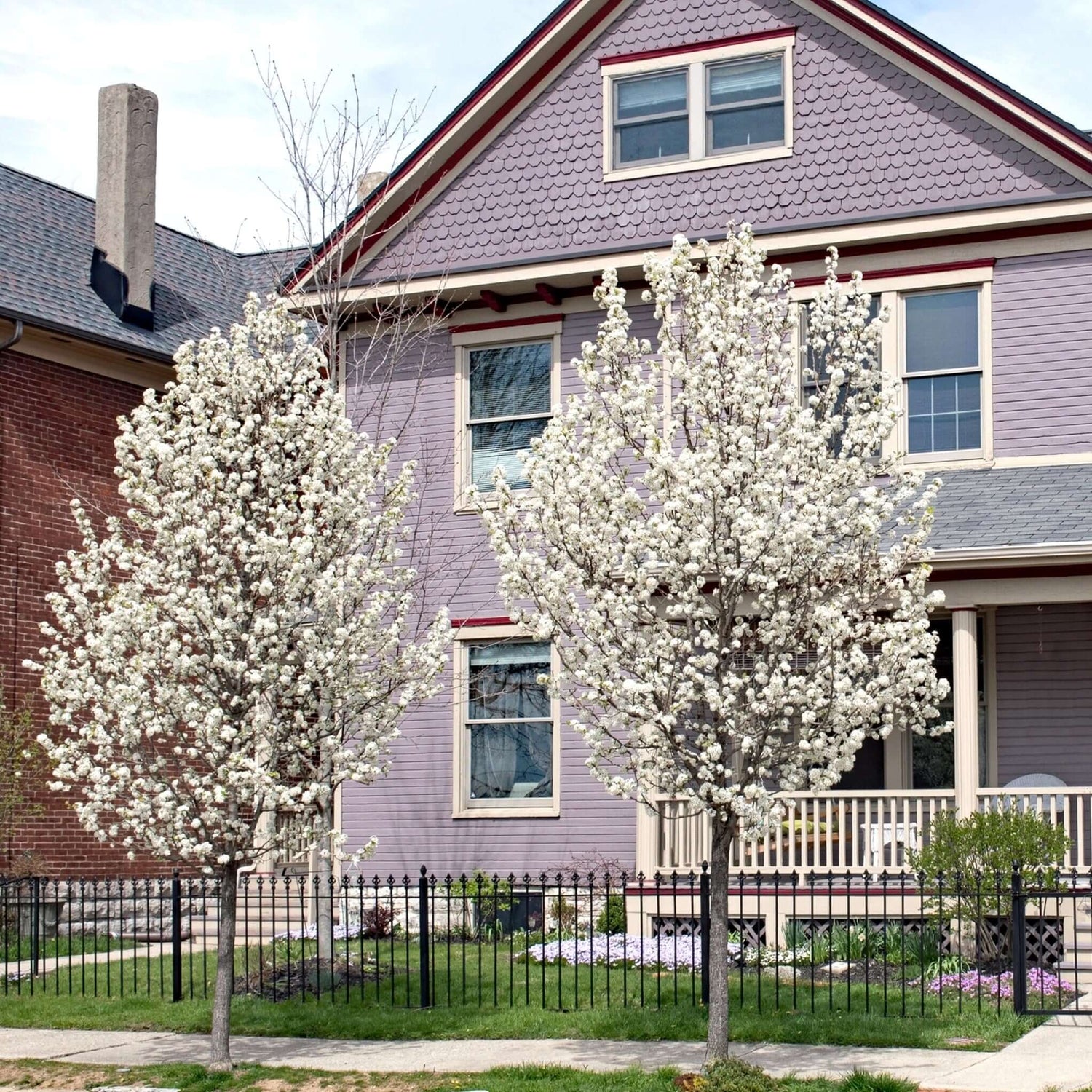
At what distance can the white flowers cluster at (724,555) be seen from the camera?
33.5ft

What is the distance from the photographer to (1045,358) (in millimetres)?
17312

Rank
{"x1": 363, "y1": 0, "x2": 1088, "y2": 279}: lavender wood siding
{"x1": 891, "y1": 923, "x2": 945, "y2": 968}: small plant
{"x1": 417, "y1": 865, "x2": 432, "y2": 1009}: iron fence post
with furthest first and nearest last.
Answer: {"x1": 363, "y1": 0, "x2": 1088, "y2": 279}: lavender wood siding
{"x1": 891, "y1": 923, "x2": 945, "y2": 968}: small plant
{"x1": 417, "y1": 865, "x2": 432, "y2": 1009}: iron fence post

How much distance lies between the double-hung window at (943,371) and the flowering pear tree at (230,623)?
7.57 meters

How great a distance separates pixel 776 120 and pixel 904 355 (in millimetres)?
3147

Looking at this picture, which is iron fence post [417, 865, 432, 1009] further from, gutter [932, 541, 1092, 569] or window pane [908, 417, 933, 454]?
window pane [908, 417, 933, 454]

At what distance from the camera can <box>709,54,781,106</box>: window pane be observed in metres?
18.8

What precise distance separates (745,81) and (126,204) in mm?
8778

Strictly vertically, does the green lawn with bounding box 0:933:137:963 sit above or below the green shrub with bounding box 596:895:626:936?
below

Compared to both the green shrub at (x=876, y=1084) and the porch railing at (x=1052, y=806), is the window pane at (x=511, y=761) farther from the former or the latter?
the green shrub at (x=876, y=1084)

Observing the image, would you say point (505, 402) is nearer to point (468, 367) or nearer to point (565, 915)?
point (468, 367)

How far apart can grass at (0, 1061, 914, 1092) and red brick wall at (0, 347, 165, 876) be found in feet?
26.9

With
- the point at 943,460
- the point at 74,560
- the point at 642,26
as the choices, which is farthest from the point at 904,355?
the point at 74,560

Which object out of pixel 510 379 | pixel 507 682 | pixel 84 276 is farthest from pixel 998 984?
pixel 84 276

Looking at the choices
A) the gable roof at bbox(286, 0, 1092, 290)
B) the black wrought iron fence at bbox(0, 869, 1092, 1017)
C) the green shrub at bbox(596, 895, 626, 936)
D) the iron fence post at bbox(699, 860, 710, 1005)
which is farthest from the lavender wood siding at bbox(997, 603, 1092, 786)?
the iron fence post at bbox(699, 860, 710, 1005)
